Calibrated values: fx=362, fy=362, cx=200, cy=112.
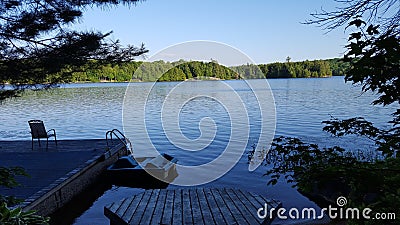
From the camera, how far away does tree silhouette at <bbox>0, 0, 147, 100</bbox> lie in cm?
424

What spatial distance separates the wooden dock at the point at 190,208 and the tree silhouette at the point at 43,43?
7.21 ft

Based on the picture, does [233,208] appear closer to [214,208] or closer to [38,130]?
[214,208]

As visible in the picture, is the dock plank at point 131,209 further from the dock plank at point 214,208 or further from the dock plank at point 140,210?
the dock plank at point 214,208

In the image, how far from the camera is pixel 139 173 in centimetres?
844

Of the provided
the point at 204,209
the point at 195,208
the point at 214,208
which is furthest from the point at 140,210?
the point at 214,208

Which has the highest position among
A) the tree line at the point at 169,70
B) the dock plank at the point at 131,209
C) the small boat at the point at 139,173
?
the tree line at the point at 169,70

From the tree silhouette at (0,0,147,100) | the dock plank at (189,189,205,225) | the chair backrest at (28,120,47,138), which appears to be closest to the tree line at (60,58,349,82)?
the tree silhouette at (0,0,147,100)

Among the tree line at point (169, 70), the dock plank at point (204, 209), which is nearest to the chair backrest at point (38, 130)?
the tree line at point (169, 70)

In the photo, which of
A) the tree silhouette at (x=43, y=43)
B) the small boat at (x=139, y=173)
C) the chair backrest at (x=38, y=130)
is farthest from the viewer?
the chair backrest at (x=38, y=130)

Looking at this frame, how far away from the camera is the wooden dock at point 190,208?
493cm

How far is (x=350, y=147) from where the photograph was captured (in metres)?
13.1

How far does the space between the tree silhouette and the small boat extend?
397 centimetres

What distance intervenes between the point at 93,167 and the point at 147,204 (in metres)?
3.19

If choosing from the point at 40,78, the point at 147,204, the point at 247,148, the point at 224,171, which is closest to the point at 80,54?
the point at 40,78
